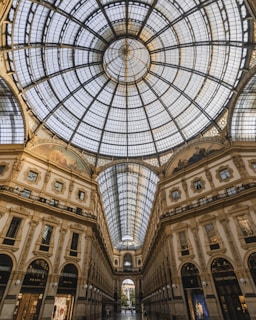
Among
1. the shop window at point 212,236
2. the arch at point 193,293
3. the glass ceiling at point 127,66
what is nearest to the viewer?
the arch at point 193,293

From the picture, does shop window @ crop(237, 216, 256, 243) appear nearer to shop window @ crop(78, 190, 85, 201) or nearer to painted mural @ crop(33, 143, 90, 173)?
shop window @ crop(78, 190, 85, 201)

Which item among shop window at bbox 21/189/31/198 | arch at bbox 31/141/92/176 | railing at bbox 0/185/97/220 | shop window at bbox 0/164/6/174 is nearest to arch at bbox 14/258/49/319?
railing at bbox 0/185/97/220

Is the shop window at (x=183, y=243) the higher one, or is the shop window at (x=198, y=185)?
the shop window at (x=198, y=185)

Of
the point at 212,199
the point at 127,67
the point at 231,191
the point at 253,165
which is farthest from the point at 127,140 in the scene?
the point at 253,165

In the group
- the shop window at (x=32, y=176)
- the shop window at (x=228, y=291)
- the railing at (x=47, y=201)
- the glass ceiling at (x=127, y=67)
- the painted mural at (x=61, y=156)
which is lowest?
the shop window at (x=228, y=291)

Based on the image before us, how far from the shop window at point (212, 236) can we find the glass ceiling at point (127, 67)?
54.3 feet

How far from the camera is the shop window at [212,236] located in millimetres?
23519

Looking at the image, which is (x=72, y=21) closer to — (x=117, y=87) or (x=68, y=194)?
(x=117, y=87)

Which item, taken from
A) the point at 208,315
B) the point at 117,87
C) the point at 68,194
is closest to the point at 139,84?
the point at 117,87

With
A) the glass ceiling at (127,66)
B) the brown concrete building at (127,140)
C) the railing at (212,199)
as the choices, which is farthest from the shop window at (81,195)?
the railing at (212,199)

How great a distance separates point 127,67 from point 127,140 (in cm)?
1445

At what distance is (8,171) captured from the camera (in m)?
26.2

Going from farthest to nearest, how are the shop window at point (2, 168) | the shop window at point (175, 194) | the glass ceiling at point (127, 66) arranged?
the shop window at point (175, 194)
the shop window at point (2, 168)
the glass ceiling at point (127, 66)

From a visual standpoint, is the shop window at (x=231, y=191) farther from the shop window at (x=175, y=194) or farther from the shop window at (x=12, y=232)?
the shop window at (x=12, y=232)
